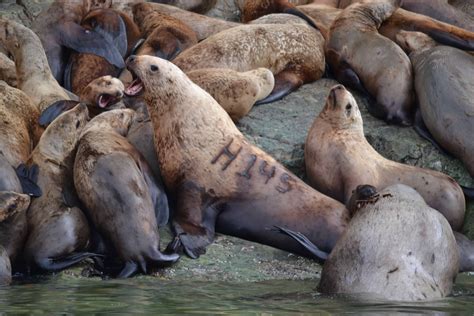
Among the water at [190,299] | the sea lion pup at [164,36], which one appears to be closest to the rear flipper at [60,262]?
the water at [190,299]

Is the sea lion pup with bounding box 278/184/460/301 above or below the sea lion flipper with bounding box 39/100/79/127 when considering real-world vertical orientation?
above

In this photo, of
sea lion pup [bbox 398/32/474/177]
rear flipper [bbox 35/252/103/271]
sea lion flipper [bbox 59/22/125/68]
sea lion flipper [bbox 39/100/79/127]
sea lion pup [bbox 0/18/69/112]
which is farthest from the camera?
sea lion flipper [bbox 59/22/125/68]

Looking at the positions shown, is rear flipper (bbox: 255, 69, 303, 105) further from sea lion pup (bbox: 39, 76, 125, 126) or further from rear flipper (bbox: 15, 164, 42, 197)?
rear flipper (bbox: 15, 164, 42, 197)

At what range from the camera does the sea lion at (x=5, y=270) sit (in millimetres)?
8047

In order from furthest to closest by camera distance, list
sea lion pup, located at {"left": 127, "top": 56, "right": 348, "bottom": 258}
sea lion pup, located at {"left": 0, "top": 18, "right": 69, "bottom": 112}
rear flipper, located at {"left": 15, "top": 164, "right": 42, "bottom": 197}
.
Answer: sea lion pup, located at {"left": 0, "top": 18, "right": 69, "bottom": 112}
sea lion pup, located at {"left": 127, "top": 56, "right": 348, "bottom": 258}
rear flipper, located at {"left": 15, "top": 164, "right": 42, "bottom": 197}

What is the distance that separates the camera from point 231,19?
14492 millimetres

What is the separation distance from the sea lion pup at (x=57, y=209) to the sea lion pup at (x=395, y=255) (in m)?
1.77

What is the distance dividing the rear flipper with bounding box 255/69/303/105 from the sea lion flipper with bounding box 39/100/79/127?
172cm

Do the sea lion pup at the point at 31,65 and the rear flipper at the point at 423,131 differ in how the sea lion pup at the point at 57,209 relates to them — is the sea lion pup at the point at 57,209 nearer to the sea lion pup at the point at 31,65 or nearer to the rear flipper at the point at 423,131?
the sea lion pup at the point at 31,65

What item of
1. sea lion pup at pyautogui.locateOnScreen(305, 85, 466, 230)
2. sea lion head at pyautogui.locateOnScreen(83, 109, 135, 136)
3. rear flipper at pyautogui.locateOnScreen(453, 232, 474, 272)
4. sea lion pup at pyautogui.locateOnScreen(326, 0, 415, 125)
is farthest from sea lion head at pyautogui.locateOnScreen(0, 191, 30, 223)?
sea lion pup at pyautogui.locateOnScreen(326, 0, 415, 125)

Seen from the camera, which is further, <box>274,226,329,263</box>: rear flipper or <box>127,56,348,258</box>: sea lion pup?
<box>127,56,348,258</box>: sea lion pup

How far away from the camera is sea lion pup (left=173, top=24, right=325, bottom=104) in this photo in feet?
38.1

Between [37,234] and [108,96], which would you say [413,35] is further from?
[37,234]

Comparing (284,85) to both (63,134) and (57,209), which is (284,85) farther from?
(57,209)
